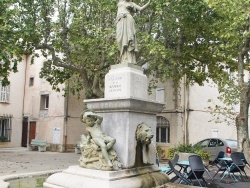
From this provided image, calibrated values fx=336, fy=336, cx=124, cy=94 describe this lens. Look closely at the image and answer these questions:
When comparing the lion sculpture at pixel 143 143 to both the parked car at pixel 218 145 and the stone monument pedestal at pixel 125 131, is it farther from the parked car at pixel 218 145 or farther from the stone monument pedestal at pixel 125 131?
the parked car at pixel 218 145

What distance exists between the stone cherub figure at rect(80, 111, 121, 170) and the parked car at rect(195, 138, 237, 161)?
13.2 metres

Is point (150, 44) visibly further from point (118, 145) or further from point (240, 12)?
point (118, 145)

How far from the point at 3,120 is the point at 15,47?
54.6 feet

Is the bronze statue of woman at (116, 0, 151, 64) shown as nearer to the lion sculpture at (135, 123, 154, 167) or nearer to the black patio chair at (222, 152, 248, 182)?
the lion sculpture at (135, 123, 154, 167)

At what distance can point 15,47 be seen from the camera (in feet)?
50.9

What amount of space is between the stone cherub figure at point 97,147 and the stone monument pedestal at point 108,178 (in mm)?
148

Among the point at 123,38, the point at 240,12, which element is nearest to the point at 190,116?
the point at 240,12

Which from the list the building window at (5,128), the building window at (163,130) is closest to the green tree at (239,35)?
the building window at (163,130)

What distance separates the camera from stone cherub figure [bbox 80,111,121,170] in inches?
248

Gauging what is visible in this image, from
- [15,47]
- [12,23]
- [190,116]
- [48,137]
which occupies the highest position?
[12,23]

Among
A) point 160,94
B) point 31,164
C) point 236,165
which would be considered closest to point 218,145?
point 160,94

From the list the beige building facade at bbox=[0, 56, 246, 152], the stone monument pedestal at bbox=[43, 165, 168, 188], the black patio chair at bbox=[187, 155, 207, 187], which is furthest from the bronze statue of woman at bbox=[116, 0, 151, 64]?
the beige building facade at bbox=[0, 56, 246, 152]

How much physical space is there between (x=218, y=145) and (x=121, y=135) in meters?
14.4

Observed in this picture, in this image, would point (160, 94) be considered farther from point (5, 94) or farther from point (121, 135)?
point (121, 135)
